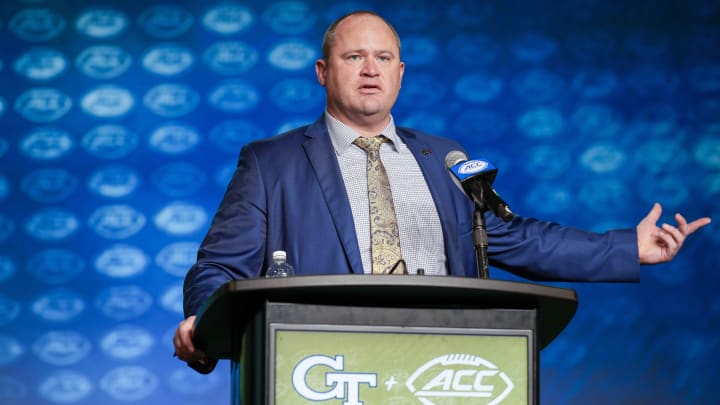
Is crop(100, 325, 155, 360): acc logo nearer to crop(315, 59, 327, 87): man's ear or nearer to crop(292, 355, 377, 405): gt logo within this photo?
crop(315, 59, 327, 87): man's ear

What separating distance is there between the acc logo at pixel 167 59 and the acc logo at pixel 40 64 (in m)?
0.31

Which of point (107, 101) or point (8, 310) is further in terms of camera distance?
point (107, 101)

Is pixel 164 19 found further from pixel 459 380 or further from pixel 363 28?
pixel 459 380

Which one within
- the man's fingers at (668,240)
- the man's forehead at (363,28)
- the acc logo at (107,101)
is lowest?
the man's fingers at (668,240)

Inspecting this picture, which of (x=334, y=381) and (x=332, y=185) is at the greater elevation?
(x=332, y=185)

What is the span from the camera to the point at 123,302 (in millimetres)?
3545

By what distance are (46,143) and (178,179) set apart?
1.65 ft

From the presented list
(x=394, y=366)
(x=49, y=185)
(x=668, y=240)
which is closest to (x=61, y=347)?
(x=49, y=185)

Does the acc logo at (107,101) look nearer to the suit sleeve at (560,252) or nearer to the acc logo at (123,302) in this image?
the acc logo at (123,302)

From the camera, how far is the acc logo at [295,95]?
366cm

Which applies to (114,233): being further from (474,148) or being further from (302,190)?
(302,190)

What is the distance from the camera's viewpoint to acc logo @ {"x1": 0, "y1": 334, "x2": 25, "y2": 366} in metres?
3.50

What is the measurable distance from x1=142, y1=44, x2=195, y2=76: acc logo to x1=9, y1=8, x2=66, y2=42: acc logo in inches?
13.7

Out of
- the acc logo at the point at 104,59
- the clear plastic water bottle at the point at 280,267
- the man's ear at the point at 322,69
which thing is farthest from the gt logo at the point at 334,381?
the acc logo at the point at 104,59
